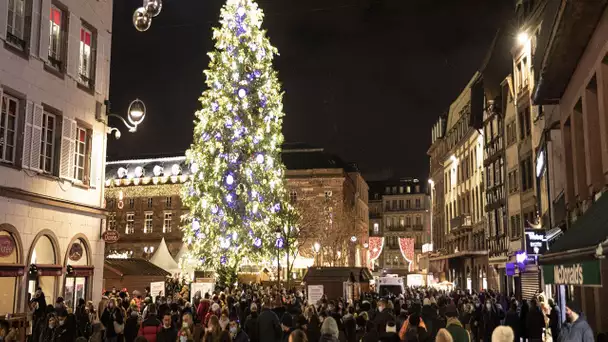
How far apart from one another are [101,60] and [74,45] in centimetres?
217

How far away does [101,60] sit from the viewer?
2562cm

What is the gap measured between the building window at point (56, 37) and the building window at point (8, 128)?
2.76 meters

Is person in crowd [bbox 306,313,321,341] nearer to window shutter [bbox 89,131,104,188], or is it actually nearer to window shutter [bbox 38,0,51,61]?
window shutter [bbox 38,0,51,61]

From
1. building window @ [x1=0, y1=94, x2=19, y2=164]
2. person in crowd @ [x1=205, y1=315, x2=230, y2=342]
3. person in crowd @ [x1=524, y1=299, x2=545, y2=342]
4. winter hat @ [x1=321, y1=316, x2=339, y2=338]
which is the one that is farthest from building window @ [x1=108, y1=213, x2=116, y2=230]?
winter hat @ [x1=321, y1=316, x2=339, y2=338]

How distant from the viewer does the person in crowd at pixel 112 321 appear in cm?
1703

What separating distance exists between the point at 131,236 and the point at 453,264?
142 feet

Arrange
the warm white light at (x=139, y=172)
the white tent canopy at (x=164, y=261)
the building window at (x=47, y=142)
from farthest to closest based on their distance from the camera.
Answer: the warm white light at (x=139, y=172)
the white tent canopy at (x=164, y=261)
the building window at (x=47, y=142)

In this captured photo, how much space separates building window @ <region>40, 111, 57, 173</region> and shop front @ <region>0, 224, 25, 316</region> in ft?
8.98

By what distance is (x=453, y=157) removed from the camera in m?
66.7

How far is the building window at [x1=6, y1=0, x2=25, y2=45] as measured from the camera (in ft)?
65.0

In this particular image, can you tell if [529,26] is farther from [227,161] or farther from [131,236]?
[131,236]

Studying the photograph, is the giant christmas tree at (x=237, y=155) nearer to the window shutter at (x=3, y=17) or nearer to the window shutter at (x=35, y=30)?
the window shutter at (x=35, y=30)

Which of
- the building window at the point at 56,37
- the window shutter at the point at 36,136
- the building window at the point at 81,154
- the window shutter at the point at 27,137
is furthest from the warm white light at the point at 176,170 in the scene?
the window shutter at the point at 27,137

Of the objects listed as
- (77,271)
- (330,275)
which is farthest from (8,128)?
(330,275)
